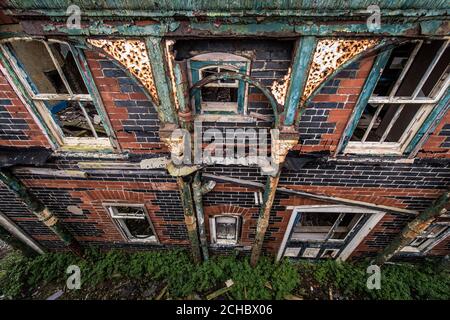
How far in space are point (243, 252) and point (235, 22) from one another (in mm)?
4774

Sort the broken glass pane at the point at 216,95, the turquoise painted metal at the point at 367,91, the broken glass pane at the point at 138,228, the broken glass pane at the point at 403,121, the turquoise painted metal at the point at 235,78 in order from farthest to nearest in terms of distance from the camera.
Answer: the broken glass pane at the point at 138,228, the broken glass pane at the point at 216,95, the broken glass pane at the point at 403,121, the turquoise painted metal at the point at 367,91, the turquoise painted metal at the point at 235,78

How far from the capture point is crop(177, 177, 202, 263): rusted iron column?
3.39 metres

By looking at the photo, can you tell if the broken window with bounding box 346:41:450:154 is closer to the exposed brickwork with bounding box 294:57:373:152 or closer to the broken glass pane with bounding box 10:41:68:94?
the exposed brickwork with bounding box 294:57:373:152

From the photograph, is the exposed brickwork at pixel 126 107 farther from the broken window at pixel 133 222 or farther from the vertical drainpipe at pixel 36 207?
the vertical drainpipe at pixel 36 207

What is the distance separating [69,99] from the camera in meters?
2.89

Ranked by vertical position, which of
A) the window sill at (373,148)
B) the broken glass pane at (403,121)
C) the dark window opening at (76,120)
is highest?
the dark window opening at (76,120)

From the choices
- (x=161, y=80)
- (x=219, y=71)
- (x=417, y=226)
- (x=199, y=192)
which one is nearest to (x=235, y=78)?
(x=219, y=71)

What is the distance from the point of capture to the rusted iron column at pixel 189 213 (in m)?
3.39

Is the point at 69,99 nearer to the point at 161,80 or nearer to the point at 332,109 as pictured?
the point at 161,80

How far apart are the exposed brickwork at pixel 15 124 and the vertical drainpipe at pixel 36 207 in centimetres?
60

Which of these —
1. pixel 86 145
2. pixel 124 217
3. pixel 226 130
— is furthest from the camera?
pixel 124 217

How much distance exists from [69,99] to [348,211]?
4730mm

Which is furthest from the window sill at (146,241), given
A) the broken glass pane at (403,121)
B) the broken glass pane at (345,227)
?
the broken glass pane at (403,121)

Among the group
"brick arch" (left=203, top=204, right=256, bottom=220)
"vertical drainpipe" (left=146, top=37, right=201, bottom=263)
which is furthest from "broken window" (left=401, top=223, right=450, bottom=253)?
"vertical drainpipe" (left=146, top=37, right=201, bottom=263)
